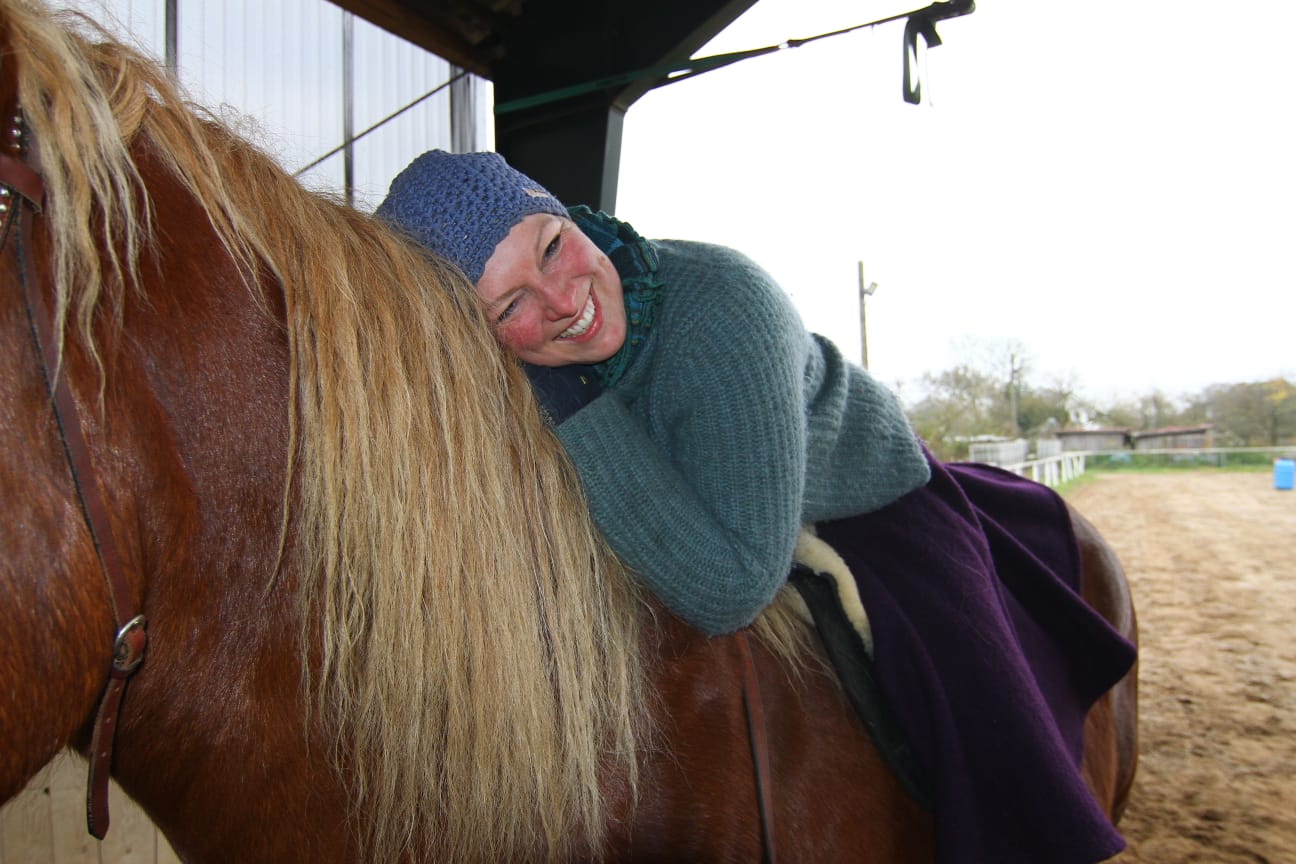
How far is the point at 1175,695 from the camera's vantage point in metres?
3.67

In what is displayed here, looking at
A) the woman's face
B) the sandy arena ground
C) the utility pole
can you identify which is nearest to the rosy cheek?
the woman's face

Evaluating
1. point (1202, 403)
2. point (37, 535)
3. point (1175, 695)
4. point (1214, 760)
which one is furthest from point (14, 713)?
point (1202, 403)

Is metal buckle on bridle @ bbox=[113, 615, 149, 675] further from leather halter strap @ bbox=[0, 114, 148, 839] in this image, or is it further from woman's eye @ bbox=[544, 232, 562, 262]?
A: woman's eye @ bbox=[544, 232, 562, 262]

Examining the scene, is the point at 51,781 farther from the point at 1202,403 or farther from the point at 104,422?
the point at 1202,403

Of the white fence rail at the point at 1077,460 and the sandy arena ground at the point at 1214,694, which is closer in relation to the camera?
the sandy arena ground at the point at 1214,694

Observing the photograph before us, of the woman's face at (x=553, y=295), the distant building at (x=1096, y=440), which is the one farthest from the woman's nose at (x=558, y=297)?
the distant building at (x=1096, y=440)

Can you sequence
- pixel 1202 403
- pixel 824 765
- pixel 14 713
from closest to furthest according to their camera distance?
pixel 14 713 < pixel 824 765 < pixel 1202 403

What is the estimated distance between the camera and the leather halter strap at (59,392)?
0.47m

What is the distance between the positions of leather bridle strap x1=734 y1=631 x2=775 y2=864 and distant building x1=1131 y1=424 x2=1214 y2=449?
2843 centimetres

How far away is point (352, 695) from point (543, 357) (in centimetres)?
47

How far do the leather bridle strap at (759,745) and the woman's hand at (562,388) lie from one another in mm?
360

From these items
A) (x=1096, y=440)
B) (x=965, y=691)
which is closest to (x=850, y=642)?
(x=965, y=691)

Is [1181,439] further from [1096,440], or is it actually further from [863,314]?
[863,314]

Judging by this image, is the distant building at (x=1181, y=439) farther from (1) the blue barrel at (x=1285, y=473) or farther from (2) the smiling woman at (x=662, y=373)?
(2) the smiling woman at (x=662, y=373)
